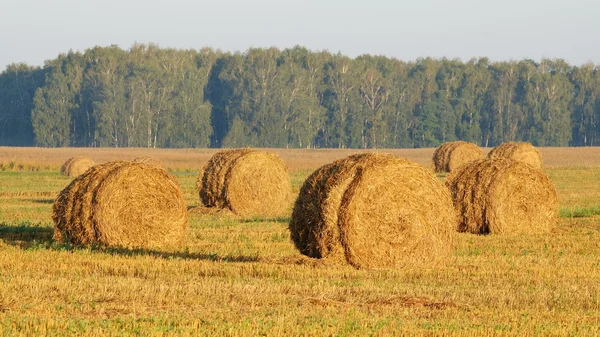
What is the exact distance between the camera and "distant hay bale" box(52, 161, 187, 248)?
19594 millimetres

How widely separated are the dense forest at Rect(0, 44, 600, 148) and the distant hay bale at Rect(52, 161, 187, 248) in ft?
283

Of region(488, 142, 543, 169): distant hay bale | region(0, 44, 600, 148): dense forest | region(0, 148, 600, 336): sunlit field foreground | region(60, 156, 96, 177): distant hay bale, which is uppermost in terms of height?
region(0, 44, 600, 148): dense forest

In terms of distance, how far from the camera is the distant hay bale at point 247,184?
28531 mm

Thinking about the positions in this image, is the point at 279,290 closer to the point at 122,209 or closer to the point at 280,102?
the point at 122,209

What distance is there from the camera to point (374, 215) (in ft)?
55.2

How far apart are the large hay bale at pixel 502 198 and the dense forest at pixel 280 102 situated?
8462 cm

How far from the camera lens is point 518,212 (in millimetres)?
23547

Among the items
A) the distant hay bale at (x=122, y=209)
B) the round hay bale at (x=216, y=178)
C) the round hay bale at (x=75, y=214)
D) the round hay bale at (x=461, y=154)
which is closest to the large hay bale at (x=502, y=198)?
the distant hay bale at (x=122, y=209)

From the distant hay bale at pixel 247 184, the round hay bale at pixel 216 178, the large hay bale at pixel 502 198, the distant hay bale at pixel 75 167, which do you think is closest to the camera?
the large hay bale at pixel 502 198

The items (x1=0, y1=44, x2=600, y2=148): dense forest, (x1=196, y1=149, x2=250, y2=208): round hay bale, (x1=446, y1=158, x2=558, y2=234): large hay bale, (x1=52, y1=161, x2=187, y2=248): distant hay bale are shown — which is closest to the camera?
(x1=52, y1=161, x2=187, y2=248): distant hay bale

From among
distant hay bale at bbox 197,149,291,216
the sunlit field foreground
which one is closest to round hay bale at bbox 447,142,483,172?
distant hay bale at bbox 197,149,291,216

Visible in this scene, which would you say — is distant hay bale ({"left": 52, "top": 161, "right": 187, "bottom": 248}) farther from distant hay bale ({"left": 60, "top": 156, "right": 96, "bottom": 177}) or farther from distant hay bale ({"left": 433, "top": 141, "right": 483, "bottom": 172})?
distant hay bale ({"left": 433, "top": 141, "right": 483, "bottom": 172})

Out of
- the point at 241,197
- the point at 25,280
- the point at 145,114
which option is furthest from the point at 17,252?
the point at 145,114

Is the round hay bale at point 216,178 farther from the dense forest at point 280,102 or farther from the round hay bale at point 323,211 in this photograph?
the dense forest at point 280,102
